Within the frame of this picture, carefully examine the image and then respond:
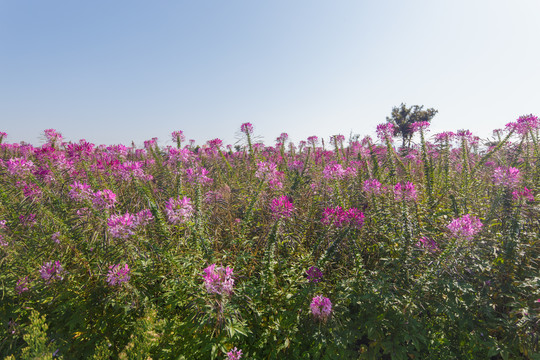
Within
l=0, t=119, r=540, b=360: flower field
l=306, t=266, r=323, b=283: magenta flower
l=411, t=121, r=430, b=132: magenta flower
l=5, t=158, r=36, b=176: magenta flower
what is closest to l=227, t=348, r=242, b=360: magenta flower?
l=0, t=119, r=540, b=360: flower field

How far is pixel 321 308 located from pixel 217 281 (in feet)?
3.50

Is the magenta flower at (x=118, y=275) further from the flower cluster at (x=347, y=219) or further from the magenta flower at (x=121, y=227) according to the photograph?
the flower cluster at (x=347, y=219)

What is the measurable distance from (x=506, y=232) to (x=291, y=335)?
2.46m

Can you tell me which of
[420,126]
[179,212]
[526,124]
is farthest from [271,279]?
[526,124]

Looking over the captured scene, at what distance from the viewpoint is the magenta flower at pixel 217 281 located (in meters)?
1.90

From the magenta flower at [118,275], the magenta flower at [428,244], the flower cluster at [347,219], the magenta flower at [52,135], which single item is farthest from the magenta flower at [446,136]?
the magenta flower at [52,135]

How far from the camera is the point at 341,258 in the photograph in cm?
310

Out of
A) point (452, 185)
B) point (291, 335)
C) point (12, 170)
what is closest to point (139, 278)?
point (291, 335)

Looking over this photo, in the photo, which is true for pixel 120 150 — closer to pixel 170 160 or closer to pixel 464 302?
pixel 170 160

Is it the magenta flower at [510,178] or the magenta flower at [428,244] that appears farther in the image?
the magenta flower at [510,178]

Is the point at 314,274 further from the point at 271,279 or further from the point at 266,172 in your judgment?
the point at 266,172

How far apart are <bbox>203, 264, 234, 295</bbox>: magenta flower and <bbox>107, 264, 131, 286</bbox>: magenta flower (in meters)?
0.91

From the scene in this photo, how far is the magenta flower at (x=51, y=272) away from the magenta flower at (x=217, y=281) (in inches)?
78.1

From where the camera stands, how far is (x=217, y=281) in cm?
195
